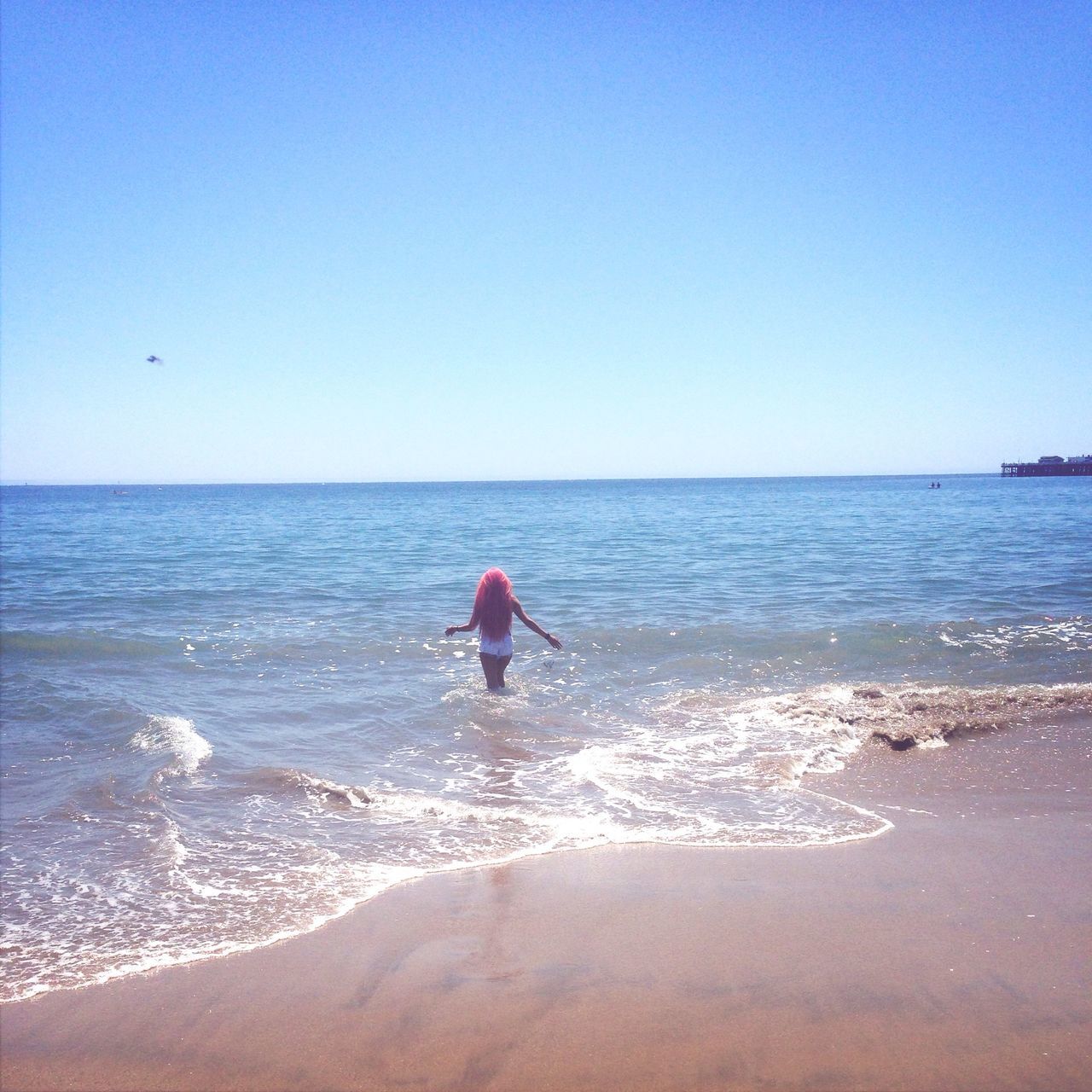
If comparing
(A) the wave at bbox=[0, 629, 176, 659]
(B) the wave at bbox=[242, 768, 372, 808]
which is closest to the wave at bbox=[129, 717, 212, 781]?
(B) the wave at bbox=[242, 768, 372, 808]

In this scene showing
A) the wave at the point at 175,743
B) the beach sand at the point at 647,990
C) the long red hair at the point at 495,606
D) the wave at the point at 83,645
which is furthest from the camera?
the wave at the point at 83,645

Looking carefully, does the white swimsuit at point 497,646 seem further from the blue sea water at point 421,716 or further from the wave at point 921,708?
the wave at point 921,708

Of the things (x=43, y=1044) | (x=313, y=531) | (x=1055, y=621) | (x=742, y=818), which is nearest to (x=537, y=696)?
(x=742, y=818)

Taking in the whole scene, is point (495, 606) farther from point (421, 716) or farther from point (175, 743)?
point (175, 743)

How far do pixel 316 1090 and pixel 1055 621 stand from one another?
12494mm

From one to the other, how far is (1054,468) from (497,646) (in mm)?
105929

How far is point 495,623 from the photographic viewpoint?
9.34 metres

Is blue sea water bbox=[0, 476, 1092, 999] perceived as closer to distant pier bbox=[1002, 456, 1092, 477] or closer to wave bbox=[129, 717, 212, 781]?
wave bbox=[129, 717, 212, 781]

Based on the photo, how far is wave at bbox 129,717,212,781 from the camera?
6828 mm

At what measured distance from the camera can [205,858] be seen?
507 cm


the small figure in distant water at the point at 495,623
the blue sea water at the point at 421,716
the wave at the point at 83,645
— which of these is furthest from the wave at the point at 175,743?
the wave at the point at 83,645

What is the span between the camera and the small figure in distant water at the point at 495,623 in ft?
30.6

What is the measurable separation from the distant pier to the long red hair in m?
102

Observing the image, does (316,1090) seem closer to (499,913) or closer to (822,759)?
(499,913)
